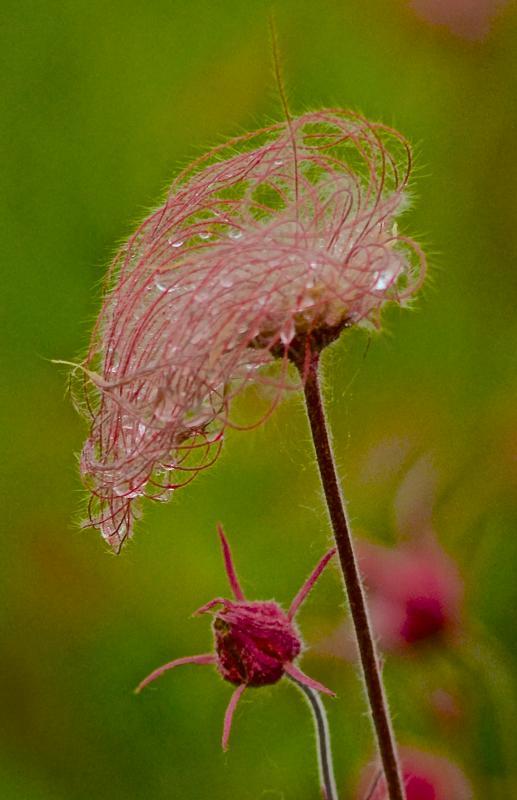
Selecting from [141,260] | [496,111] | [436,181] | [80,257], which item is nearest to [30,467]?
[80,257]

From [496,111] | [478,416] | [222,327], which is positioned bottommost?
[478,416]

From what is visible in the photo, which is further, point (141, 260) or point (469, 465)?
point (469, 465)

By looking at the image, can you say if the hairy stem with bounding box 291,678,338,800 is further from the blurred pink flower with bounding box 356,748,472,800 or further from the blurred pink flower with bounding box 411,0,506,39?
the blurred pink flower with bounding box 411,0,506,39

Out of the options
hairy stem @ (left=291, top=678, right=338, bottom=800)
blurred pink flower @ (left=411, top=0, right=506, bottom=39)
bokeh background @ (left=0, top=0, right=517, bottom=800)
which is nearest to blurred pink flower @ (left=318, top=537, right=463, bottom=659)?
bokeh background @ (left=0, top=0, right=517, bottom=800)

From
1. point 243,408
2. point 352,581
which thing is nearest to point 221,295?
point 352,581

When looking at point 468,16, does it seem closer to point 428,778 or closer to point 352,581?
point 428,778

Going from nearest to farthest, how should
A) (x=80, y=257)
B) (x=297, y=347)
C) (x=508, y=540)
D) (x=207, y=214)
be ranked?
(x=297, y=347)
(x=207, y=214)
(x=508, y=540)
(x=80, y=257)

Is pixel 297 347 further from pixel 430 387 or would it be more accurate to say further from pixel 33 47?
pixel 33 47

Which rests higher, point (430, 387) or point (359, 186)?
point (359, 186)
